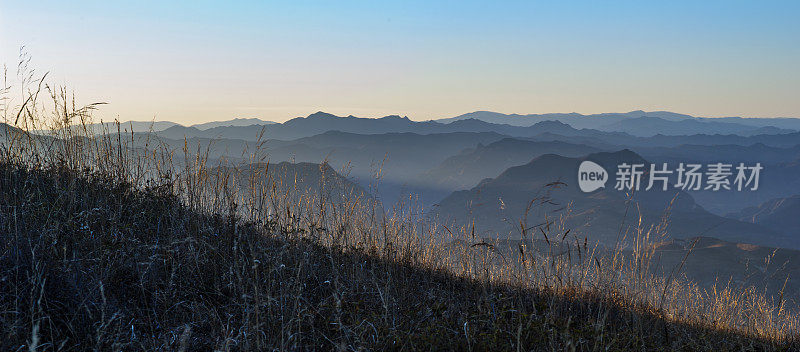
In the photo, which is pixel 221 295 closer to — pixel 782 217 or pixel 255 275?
pixel 255 275

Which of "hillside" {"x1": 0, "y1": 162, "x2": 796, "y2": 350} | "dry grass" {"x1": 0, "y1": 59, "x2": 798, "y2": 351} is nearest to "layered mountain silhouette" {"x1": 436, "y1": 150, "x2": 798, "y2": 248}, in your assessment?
"dry grass" {"x1": 0, "y1": 59, "x2": 798, "y2": 351}

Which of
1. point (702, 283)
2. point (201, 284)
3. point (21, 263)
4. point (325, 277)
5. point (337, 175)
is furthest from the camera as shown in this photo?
point (702, 283)

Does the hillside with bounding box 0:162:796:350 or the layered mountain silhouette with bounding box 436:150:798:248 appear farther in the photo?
the layered mountain silhouette with bounding box 436:150:798:248

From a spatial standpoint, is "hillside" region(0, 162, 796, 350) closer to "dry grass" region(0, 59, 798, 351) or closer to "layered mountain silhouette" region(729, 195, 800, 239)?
"dry grass" region(0, 59, 798, 351)

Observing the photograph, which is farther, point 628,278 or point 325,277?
point 628,278

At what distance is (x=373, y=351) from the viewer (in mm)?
2357

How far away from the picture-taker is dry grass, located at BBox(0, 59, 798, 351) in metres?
2.46

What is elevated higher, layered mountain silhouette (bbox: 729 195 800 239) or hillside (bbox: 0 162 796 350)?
hillside (bbox: 0 162 796 350)

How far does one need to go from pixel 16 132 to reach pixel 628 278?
5.96 metres

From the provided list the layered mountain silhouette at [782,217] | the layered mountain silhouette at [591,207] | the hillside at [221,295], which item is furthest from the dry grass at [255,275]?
the layered mountain silhouette at [782,217]

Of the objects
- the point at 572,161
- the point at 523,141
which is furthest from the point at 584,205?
the point at 523,141

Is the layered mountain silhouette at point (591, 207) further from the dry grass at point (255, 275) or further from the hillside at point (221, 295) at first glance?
the hillside at point (221, 295)

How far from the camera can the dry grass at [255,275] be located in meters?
2.46

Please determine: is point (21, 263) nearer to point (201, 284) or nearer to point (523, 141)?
point (201, 284)
